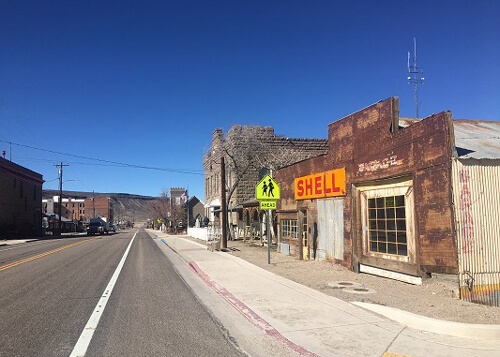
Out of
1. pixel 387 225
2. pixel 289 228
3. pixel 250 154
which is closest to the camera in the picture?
pixel 387 225

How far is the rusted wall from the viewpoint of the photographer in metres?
8.10

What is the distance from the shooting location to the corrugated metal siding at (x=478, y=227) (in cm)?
762

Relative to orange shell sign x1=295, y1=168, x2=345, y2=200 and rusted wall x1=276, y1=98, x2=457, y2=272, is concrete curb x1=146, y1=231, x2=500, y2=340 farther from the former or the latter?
orange shell sign x1=295, y1=168, x2=345, y2=200

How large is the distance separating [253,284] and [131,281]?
3.76 meters

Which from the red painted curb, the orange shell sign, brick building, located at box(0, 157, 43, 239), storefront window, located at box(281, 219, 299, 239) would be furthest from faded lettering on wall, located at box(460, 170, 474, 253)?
brick building, located at box(0, 157, 43, 239)

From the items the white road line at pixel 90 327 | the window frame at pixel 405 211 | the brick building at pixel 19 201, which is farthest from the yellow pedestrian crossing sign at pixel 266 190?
the brick building at pixel 19 201

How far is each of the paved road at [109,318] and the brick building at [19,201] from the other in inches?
1608

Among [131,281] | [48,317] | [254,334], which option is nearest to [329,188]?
[131,281]

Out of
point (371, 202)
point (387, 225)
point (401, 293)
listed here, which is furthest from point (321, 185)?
point (401, 293)

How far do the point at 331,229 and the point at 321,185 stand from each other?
5.62 feet

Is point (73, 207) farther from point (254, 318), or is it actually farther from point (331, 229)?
point (254, 318)

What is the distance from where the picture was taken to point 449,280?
7902mm

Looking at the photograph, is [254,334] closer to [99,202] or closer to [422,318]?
[422,318]

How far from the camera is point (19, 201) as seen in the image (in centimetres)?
5159
